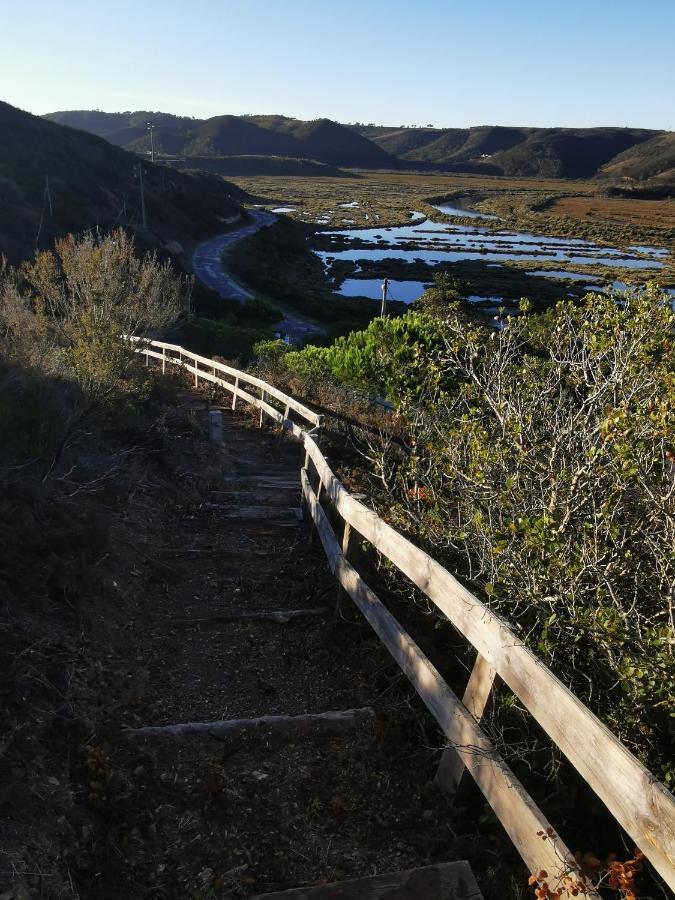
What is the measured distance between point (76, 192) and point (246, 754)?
55451 mm

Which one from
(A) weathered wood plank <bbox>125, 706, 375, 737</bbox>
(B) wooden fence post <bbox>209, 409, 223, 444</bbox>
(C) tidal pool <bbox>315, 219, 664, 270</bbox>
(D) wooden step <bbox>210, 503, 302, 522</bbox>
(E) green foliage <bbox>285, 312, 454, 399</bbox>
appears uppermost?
(A) weathered wood plank <bbox>125, 706, 375, 737</bbox>

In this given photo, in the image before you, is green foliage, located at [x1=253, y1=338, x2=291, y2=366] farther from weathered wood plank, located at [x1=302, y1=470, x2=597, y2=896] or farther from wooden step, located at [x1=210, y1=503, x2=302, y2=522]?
weathered wood plank, located at [x1=302, y1=470, x2=597, y2=896]

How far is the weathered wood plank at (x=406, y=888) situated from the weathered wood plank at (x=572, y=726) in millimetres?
660

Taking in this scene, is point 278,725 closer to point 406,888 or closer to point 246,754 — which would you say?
point 246,754

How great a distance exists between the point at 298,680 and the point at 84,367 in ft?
15.8

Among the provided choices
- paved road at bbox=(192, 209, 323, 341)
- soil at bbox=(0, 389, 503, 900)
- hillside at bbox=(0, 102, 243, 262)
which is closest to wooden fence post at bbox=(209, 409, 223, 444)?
soil at bbox=(0, 389, 503, 900)

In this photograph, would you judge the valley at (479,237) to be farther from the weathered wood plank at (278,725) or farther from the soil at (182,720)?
the weathered wood plank at (278,725)

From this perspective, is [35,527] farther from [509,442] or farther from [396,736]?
[509,442]

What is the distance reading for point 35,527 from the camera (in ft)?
15.7

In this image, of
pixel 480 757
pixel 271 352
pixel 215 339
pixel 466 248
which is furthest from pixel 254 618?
pixel 466 248

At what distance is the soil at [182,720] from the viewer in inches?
112

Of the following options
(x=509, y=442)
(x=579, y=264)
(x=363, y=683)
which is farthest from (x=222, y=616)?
(x=579, y=264)

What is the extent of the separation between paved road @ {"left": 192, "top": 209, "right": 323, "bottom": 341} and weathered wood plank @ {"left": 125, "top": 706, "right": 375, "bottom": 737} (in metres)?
33.8

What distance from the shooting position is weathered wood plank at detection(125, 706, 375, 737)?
143 inches
